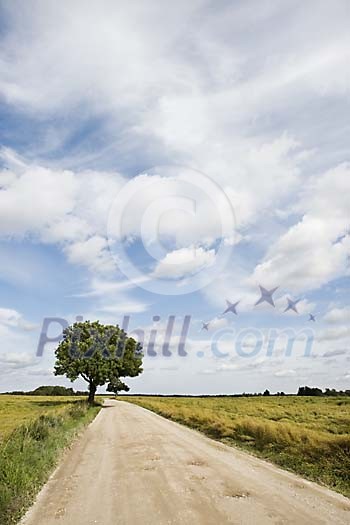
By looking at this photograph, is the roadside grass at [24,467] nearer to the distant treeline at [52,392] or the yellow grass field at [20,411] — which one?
the yellow grass field at [20,411]

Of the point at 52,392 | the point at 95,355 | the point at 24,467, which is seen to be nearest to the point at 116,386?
the point at 95,355

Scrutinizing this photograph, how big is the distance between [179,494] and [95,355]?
182ft

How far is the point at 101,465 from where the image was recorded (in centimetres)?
1459

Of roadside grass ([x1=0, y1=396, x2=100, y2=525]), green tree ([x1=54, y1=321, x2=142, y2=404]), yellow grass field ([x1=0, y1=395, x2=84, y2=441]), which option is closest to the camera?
roadside grass ([x1=0, y1=396, x2=100, y2=525])

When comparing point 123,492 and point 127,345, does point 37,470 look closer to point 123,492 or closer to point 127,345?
point 123,492

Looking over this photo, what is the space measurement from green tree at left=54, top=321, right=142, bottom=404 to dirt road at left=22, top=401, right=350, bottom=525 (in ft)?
157

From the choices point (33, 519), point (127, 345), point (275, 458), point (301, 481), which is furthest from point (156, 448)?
point (127, 345)

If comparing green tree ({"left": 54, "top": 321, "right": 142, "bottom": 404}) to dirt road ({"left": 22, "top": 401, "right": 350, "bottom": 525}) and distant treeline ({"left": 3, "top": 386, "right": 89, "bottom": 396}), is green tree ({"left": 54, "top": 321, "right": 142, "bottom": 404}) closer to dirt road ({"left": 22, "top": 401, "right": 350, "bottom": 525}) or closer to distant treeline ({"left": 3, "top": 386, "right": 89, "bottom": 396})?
dirt road ({"left": 22, "top": 401, "right": 350, "bottom": 525})

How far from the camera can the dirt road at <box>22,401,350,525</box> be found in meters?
A: 8.41

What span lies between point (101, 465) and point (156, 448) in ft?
13.7

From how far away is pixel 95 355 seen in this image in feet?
209

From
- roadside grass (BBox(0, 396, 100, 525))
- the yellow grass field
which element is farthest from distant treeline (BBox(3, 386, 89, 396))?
roadside grass (BBox(0, 396, 100, 525))

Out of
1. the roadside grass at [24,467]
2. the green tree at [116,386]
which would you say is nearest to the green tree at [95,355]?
the green tree at [116,386]

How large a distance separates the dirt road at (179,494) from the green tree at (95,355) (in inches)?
1880
